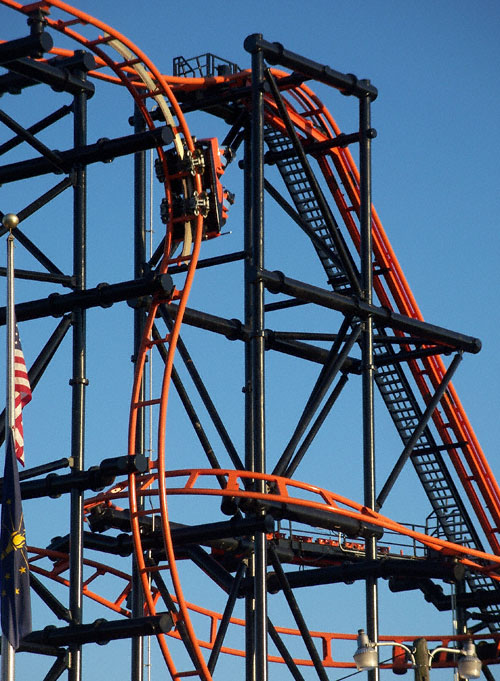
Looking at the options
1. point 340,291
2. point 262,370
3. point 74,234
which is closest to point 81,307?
point 74,234

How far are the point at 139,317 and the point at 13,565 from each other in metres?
11.4

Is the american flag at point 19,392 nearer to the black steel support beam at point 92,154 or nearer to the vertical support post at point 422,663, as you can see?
the black steel support beam at point 92,154

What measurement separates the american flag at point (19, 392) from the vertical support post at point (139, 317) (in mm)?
5149

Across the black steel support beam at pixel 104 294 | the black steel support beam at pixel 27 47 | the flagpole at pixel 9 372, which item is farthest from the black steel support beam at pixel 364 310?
the flagpole at pixel 9 372

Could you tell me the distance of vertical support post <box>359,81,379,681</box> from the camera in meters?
34.8

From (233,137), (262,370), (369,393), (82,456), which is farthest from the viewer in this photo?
(233,137)

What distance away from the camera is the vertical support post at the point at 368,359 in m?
34.8

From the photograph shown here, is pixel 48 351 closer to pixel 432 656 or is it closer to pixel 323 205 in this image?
pixel 323 205

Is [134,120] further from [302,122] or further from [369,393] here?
[369,393]

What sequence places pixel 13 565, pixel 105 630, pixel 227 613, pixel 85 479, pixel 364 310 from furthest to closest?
pixel 364 310 → pixel 227 613 → pixel 85 479 → pixel 105 630 → pixel 13 565

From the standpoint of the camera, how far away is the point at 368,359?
119 feet

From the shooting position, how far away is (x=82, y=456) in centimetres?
3103

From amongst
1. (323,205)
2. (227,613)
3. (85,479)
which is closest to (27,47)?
(85,479)

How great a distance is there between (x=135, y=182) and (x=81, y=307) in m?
6.51
